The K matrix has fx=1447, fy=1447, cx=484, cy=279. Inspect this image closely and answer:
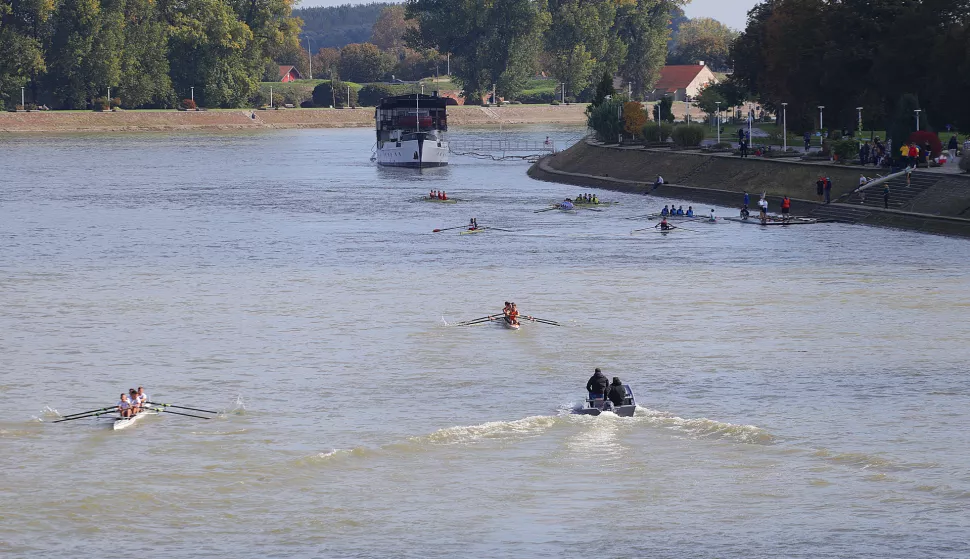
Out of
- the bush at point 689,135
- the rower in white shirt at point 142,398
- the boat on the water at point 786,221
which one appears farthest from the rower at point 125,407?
the bush at point 689,135

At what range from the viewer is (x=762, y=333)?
1940 inches

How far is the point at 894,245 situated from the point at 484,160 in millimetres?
89929

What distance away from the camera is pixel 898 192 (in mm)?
82375

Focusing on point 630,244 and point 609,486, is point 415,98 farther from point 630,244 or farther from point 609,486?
point 609,486

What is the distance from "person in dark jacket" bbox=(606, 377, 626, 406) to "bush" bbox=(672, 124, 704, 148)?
81.8 m

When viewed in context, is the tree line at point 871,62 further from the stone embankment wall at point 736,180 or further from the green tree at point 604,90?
the green tree at point 604,90

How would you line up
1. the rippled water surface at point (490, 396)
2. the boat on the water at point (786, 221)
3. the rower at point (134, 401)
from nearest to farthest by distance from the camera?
the rippled water surface at point (490, 396)
the rower at point (134, 401)
the boat on the water at point (786, 221)

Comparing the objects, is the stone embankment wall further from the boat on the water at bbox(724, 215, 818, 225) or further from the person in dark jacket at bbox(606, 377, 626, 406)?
the person in dark jacket at bbox(606, 377, 626, 406)

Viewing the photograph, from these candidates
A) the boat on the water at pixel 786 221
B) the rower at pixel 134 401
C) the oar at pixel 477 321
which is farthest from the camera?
the boat on the water at pixel 786 221

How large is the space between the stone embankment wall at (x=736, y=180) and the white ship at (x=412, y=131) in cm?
1163

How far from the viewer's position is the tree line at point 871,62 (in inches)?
3718

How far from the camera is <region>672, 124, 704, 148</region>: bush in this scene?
116506 millimetres

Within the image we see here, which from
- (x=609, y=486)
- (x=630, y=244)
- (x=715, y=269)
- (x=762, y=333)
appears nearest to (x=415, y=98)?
(x=630, y=244)

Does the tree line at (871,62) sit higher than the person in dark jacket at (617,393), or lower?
higher
